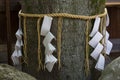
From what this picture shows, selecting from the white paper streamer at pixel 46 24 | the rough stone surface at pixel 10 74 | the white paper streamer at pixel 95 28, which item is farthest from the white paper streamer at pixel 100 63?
the rough stone surface at pixel 10 74

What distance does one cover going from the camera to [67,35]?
108 inches

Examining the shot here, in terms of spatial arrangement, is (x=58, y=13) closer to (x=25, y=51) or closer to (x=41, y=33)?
(x=41, y=33)

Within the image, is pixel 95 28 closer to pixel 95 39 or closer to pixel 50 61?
pixel 95 39

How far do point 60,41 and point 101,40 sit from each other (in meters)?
0.38

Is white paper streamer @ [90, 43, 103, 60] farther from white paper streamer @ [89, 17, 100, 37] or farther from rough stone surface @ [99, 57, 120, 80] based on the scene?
rough stone surface @ [99, 57, 120, 80]

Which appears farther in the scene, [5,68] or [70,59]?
[70,59]

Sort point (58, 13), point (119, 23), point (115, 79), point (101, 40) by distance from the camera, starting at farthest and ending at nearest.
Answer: point (119, 23), point (101, 40), point (58, 13), point (115, 79)

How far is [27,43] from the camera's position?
2848mm

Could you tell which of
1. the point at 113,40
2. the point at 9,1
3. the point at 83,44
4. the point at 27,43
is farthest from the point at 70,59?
the point at 113,40

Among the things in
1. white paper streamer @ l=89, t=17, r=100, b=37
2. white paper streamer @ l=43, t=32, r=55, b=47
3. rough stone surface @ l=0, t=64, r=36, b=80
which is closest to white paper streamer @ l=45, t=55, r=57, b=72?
white paper streamer @ l=43, t=32, r=55, b=47

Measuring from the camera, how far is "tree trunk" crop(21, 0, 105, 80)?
2.71m

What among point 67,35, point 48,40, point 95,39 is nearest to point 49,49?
point 48,40

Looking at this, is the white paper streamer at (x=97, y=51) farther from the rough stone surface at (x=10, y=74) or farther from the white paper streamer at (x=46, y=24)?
the rough stone surface at (x=10, y=74)

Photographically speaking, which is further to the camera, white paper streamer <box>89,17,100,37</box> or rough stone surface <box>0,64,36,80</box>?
white paper streamer <box>89,17,100,37</box>
